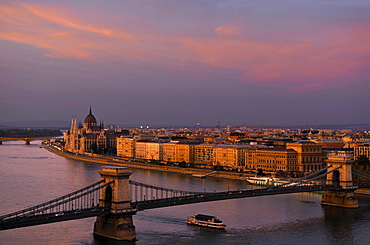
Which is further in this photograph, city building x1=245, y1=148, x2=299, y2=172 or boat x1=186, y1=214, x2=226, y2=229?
city building x1=245, y1=148, x2=299, y2=172

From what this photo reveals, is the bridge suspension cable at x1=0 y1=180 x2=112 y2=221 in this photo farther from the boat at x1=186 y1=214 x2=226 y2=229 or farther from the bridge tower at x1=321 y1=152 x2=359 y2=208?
the bridge tower at x1=321 y1=152 x2=359 y2=208

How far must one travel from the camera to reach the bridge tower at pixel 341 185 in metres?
24.8

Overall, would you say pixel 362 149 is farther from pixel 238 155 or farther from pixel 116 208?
pixel 116 208

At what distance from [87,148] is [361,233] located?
5638cm

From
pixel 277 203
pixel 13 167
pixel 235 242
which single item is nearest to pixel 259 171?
pixel 277 203

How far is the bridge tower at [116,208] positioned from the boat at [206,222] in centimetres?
290

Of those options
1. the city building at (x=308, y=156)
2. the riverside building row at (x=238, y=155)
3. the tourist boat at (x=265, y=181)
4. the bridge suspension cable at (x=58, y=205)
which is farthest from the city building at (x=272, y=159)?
the bridge suspension cable at (x=58, y=205)

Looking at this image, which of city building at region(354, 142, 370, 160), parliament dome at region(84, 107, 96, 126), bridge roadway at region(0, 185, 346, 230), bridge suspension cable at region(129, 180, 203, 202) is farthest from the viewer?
parliament dome at region(84, 107, 96, 126)

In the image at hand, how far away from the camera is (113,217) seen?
17.3 m

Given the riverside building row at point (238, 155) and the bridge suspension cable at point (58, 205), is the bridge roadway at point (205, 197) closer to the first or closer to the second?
the bridge suspension cable at point (58, 205)

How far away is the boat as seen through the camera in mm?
19344

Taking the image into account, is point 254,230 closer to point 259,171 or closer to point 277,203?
point 277,203

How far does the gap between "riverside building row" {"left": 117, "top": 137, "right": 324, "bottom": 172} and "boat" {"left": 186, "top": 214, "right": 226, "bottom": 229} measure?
774 inches

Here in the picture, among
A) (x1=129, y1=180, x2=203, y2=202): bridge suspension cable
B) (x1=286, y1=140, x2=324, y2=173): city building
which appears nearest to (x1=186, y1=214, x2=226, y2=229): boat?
(x1=129, y1=180, x2=203, y2=202): bridge suspension cable
